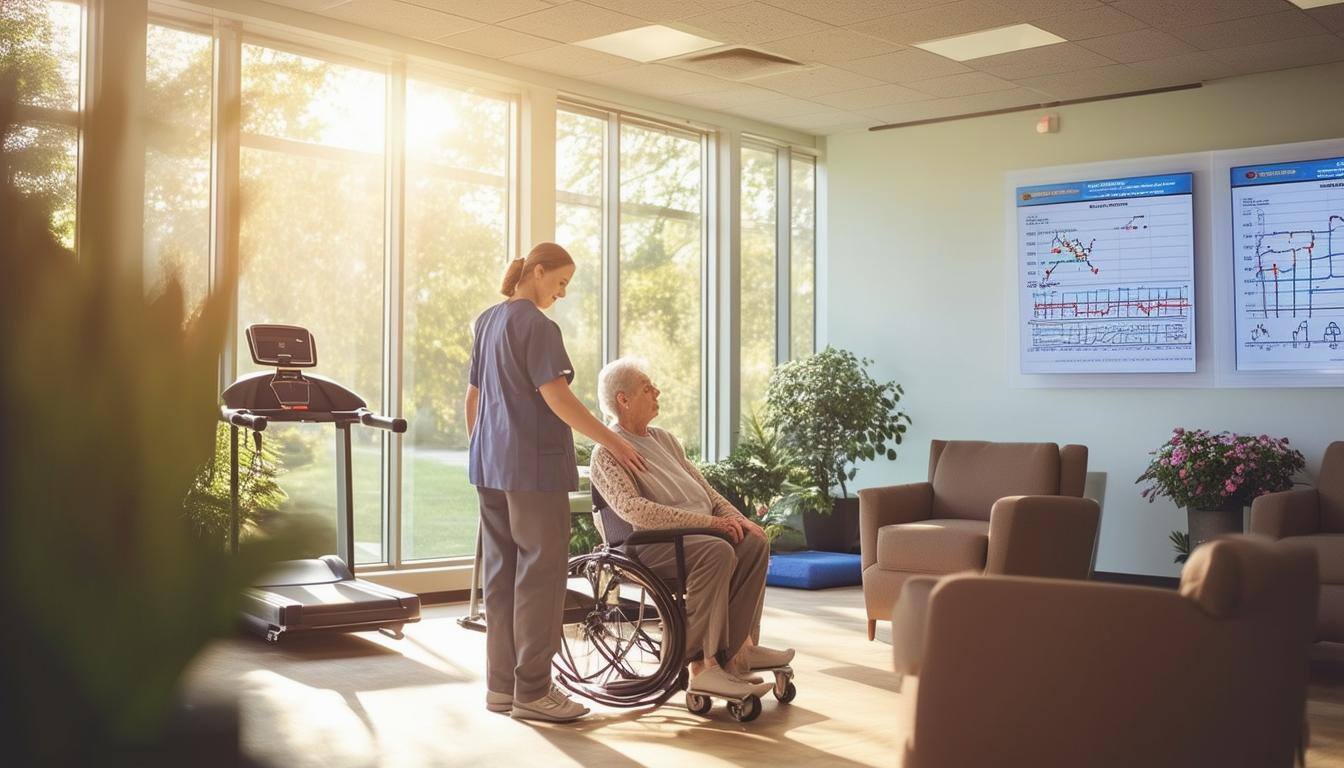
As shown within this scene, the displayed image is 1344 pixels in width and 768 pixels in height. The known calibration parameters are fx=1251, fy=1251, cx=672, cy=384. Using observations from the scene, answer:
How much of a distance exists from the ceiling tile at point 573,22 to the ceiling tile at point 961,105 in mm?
2465

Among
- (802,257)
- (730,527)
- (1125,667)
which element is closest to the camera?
(1125,667)

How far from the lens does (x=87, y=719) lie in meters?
0.61

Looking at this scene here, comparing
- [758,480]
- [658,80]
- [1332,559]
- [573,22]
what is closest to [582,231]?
[658,80]

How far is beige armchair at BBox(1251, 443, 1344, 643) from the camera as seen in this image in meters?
4.61

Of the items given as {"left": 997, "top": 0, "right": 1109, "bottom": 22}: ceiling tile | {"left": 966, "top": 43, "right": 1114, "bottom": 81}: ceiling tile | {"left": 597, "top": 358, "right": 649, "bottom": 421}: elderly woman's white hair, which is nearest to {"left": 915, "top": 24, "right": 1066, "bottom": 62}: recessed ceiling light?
{"left": 966, "top": 43, "right": 1114, "bottom": 81}: ceiling tile

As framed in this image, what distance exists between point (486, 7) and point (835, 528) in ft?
13.0

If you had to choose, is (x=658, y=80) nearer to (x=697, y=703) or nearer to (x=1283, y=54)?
(x=1283, y=54)

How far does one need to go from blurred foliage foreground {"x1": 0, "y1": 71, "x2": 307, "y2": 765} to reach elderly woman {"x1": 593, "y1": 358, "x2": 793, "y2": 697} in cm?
332

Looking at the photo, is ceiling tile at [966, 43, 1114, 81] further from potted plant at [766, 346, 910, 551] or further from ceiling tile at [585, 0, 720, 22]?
potted plant at [766, 346, 910, 551]

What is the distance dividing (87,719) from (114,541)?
9 centimetres

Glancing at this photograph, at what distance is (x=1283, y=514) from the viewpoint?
200 inches

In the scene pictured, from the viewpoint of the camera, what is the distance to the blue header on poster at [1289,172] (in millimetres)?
6605

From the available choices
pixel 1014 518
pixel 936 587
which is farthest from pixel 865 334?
pixel 936 587

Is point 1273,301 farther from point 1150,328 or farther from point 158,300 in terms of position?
point 158,300
